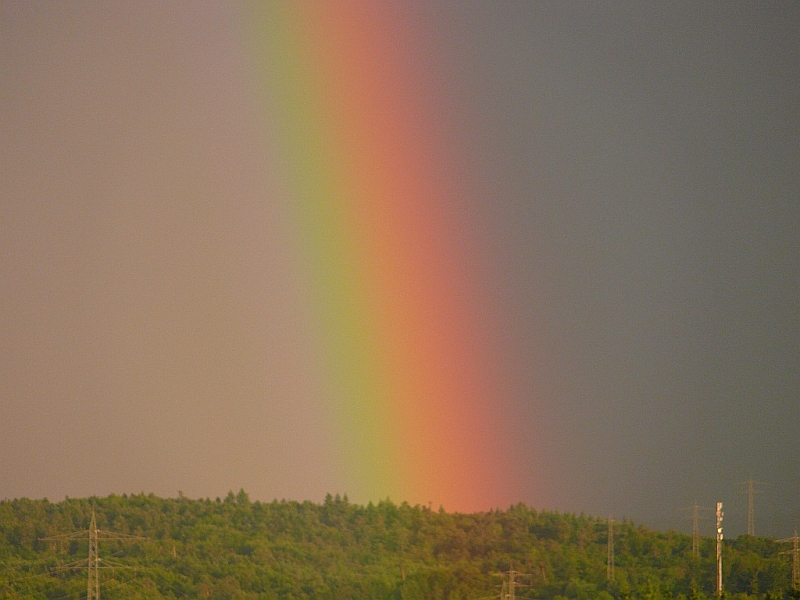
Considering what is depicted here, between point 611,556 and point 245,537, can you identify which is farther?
point 245,537

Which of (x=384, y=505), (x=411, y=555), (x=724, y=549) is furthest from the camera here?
(x=384, y=505)

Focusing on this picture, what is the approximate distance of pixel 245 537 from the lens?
4951 inches

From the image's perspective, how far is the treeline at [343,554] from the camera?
3844 inches

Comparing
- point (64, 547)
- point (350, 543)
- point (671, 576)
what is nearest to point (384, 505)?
point (350, 543)

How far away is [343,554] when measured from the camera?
129 meters

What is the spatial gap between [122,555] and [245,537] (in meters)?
15.8

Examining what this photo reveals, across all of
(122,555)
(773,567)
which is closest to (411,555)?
(122,555)

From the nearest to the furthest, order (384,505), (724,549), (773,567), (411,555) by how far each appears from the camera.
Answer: (773,567) → (724,549) → (411,555) → (384,505)

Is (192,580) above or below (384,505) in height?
below

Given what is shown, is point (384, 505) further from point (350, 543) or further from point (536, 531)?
point (536, 531)

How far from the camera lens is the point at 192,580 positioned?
103375 mm

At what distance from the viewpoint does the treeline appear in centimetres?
9762

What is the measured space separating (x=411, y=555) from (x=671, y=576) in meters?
33.9

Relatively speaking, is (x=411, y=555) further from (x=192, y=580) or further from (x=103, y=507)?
(x=103, y=507)
